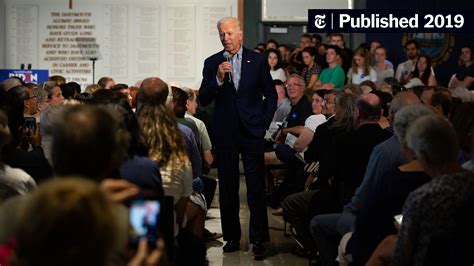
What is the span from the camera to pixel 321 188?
258 inches

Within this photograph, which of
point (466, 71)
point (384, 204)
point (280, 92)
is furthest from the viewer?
point (466, 71)

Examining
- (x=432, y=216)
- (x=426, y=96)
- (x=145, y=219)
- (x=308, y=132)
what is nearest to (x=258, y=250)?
(x=308, y=132)

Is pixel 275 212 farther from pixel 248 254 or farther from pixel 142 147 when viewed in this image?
pixel 142 147

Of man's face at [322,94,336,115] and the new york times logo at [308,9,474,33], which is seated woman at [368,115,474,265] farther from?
the new york times logo at [308,9,474,33]

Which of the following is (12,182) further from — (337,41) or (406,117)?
(337,41)

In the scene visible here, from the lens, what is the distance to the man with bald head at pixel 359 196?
512cm

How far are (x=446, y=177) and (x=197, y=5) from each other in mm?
11462

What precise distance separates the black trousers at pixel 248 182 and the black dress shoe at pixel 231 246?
0.14 m

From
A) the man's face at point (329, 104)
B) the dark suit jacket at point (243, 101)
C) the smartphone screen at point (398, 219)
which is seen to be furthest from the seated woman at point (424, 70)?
the smartphone screen at point (398, 219)

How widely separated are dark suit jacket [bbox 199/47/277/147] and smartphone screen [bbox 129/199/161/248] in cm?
415

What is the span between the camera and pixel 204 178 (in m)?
7.90

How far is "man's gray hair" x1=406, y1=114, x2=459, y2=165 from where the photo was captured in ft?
13.0

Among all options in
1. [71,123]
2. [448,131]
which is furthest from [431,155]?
[71,123]

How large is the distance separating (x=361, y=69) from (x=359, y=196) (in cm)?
756
